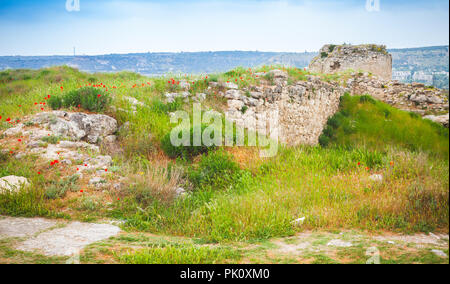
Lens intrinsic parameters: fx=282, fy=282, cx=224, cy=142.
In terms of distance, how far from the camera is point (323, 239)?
319 centimetres

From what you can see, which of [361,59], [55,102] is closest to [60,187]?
[55,102]

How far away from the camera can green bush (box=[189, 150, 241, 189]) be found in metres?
5.89

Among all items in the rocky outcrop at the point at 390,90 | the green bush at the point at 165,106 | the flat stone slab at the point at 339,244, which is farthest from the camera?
the rocky outcrop at the point at 390,90

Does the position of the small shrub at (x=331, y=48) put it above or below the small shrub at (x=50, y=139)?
above

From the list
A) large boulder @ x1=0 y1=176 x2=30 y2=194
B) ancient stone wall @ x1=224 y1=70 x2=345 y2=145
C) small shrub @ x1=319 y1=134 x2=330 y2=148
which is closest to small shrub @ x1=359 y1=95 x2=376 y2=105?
ancient stone wall @ x1=224 y1=70 x2=345 y2=145

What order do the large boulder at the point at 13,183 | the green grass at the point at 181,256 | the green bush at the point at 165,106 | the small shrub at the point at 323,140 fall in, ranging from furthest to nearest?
1. the small shrub at the point at 323,140
2. the green bush at the point at 165,106
3. the large boulder at the point at 13,183
4. the green grass at the point at 181,256

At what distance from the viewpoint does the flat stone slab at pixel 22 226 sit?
328cm

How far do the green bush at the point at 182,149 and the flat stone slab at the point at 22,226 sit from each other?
11.0 feet

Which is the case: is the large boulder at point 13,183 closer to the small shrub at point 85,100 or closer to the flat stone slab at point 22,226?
the flat stone slab at point 22,226

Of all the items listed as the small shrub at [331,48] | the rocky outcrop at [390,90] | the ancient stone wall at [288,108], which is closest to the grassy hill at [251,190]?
the ancient stone wall at [288,108]
